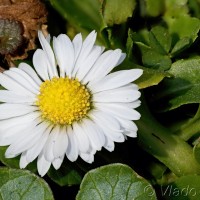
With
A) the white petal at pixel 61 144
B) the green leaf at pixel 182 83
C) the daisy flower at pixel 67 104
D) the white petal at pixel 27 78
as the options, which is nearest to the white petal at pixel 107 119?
the daisy flower at pixel 67 104

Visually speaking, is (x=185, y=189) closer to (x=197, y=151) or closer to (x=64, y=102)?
(x=197, y=151)

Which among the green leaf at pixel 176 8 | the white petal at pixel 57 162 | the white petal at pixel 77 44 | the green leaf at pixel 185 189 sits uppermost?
the green leaf at pixel 176 8

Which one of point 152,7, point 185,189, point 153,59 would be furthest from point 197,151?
point 152,7

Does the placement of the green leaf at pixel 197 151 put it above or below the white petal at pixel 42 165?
above

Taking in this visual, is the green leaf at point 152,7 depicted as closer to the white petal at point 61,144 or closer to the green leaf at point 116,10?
the green leaf at point 116,10

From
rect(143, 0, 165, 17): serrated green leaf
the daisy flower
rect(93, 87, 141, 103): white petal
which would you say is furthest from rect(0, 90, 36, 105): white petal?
rect(143, 0, 165, 17): serrated green leaf

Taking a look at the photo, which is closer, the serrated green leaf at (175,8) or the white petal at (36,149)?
the white petal at (36,149)

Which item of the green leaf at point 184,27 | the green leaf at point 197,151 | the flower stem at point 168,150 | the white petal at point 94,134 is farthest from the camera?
the green leaf at point 184,27
